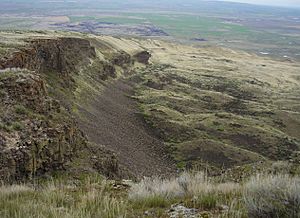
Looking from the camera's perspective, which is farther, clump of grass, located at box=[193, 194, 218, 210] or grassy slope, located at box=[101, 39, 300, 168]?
grassy slope, located at box=[101, 39, 300, 168]

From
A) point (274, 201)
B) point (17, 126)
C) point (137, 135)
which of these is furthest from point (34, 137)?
point (137, 135)

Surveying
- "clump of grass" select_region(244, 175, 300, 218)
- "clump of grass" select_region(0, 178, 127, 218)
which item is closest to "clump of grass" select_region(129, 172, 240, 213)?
"clump of grass" select_region(0, 178, 127, 218)

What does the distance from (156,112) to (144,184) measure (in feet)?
141

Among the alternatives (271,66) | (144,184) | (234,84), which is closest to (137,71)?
(234,84)

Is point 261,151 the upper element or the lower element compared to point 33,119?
lower

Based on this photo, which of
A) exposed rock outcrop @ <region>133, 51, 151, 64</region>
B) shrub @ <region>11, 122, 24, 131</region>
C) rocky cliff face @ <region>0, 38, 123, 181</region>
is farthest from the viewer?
exposed rock outcrop @ <region>133, 51, 151, 64</region>

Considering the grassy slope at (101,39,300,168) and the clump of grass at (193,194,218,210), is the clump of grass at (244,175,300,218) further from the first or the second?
the grassy slope at (101,39,300,168)

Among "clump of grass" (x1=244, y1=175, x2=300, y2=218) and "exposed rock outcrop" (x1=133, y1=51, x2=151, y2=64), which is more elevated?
"clump of grass" (x1=244, y1=175, x2=300, y2=218)

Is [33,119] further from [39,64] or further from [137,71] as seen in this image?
[137,71]

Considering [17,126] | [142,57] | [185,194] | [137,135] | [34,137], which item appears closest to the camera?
[185,194]

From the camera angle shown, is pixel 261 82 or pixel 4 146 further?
pixel 261 82

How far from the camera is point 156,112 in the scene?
5269cm

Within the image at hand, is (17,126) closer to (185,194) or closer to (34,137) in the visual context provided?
(34,137)

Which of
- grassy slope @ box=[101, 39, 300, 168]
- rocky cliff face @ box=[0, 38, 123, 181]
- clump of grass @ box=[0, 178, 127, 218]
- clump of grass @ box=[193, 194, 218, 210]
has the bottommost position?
grassy slope @ box=[101, 39, 300, 168]
